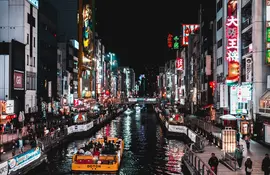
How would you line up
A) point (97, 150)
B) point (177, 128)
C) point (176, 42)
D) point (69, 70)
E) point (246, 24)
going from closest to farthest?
1. point (97, 150)
2. point (246, 24)
3. point (177, 128)
4. point (69, 70)
5. point (176, 42)

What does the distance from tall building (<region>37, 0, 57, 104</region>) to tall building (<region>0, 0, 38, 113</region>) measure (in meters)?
3.69

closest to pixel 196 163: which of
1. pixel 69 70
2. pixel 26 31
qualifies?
pixel 26 31

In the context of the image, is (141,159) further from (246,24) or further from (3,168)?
(246,24)

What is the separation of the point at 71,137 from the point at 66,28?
7922 cm

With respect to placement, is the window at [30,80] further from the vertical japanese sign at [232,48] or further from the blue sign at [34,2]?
the vertical japanese sign at [232,48]

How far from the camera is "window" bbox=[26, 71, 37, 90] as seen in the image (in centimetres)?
7256

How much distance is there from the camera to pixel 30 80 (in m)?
74.3

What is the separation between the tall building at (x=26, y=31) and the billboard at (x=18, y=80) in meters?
0.66

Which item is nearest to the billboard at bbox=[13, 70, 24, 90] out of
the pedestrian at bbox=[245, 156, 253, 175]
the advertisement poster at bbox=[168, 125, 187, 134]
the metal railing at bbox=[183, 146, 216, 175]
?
the advertisement poster at bbox=[168, 125, 187, 134]

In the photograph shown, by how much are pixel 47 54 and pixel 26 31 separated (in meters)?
16.7

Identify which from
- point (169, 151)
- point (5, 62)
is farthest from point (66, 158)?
point (5, 62)

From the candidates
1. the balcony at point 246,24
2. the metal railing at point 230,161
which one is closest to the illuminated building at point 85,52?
the balcony at point 246,24

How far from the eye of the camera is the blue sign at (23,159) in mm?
27828

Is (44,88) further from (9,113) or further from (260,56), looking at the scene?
(260,56)
